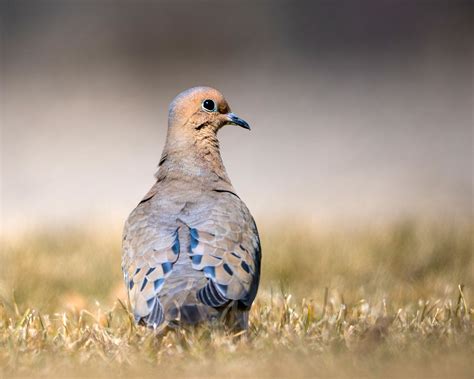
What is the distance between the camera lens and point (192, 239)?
546 cm

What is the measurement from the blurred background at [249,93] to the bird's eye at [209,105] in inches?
154

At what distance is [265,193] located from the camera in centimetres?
1105

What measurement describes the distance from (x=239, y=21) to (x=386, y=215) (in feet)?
20.8

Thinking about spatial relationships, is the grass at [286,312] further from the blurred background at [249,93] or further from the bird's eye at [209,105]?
the blurred background at [249,93]

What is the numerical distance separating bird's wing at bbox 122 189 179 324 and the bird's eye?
85cm

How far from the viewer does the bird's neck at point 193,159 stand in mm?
6211

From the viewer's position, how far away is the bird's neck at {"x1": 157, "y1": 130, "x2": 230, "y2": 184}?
20.4ft

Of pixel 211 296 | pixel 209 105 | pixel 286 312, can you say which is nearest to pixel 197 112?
pixel 209 105

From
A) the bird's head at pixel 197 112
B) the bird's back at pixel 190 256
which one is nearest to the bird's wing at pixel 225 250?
the bird's back at pixel 190 256

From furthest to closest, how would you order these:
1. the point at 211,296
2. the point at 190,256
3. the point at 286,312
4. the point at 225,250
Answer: the point at 286,312
the point at 225,250
the point at 190,256
the point at 211,296

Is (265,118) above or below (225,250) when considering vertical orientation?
above

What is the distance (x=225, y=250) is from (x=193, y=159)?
97 cm

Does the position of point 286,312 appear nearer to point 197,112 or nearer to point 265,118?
point 197,112

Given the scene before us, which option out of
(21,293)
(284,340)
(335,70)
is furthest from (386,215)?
(335,70)
